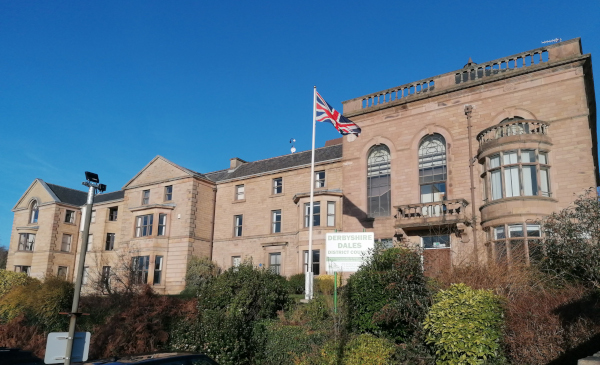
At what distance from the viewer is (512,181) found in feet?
68.9

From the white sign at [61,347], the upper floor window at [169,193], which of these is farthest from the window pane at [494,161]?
the upper floor window at [169,193]

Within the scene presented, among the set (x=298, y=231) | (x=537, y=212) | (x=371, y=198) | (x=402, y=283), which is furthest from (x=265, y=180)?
(x=402, y=283)

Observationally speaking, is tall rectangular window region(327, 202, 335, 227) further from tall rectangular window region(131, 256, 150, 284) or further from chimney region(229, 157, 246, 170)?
tall rectangular window region(131, 256, 150, 284)

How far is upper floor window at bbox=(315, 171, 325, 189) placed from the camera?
31641mm

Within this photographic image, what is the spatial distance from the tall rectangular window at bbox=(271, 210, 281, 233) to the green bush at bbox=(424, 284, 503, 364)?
21.8m

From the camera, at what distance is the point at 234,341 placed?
14570 millimetres

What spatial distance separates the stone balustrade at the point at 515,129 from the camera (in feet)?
69.8

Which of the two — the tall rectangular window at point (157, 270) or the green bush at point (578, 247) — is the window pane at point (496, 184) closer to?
the green bush at point (578, 247)

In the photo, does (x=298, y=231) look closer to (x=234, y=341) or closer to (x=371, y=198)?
(x=371, y=198)

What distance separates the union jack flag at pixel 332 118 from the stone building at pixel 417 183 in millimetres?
1741

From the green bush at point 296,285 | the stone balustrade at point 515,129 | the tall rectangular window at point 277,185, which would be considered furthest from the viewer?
the tall rectangular window at point 277,185

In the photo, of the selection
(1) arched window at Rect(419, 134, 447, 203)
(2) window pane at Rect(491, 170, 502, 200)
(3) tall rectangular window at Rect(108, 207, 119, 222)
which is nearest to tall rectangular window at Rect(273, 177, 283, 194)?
(1) arched window at Rect(419, 134, 447, 203)

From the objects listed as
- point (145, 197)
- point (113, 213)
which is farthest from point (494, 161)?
point (113, 213)

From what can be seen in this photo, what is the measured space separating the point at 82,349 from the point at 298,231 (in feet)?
73.7
